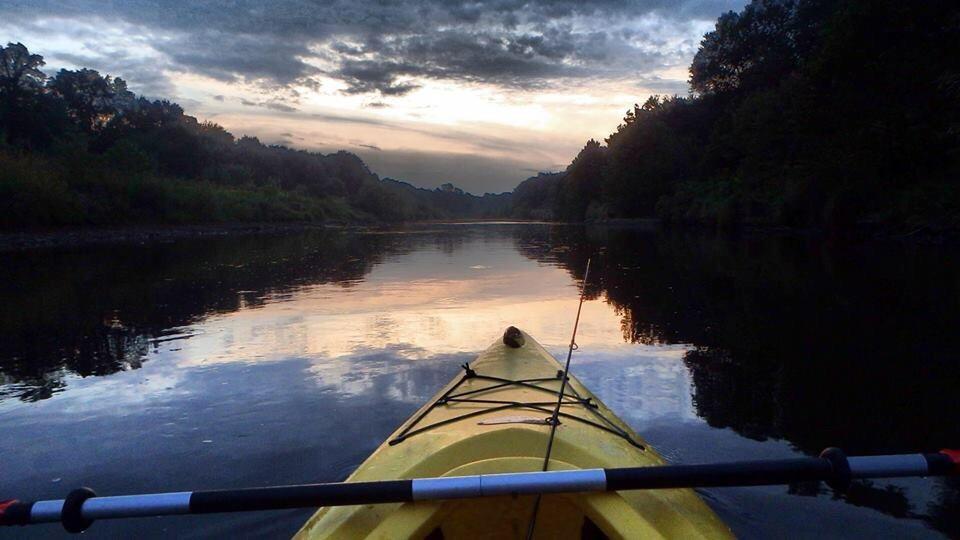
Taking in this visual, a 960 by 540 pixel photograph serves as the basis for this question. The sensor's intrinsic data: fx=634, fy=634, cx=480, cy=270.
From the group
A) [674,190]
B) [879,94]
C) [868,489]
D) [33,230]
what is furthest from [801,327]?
[674,190]

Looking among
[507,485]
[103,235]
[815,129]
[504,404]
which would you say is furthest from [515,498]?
[103,235]

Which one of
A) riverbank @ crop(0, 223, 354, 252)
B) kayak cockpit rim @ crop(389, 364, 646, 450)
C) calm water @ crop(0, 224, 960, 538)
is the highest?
kayak cockpit rim @ crop(389, 364, 646, 450)

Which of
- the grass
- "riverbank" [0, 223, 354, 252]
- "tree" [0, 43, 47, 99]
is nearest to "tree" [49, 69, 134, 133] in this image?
"tree" [0, 43, 47, 99]

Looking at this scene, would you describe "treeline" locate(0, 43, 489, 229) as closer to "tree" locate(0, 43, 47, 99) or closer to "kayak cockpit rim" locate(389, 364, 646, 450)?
"tree" locate(0, 43, 47, 99)

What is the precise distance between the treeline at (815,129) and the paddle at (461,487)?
54.2 feet

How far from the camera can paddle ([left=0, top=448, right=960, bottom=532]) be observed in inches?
89.0

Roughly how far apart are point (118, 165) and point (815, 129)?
42.8 metres

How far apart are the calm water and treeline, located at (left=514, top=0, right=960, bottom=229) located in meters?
8.91

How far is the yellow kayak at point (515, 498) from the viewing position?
96.1 inches

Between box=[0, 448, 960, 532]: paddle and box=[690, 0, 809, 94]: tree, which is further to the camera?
box=[690, 0, 809, 94]: tree

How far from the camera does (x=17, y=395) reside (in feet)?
21.0

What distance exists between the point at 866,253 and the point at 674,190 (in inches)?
1390

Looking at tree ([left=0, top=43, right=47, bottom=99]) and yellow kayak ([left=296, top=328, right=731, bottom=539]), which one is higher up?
tree ([left=0, top=43, right=47, bottom=99])

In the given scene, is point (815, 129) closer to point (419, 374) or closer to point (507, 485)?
point (419, 374)
